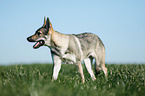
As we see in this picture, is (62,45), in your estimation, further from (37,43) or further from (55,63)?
(37,43)

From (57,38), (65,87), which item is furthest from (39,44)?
(65,87)

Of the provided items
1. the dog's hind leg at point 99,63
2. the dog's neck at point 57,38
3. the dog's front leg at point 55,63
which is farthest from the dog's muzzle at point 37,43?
the dog's hind leg at point 99,63

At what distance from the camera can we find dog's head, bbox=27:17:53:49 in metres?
Answer: 5.25

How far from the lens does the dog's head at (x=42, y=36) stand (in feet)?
17.2

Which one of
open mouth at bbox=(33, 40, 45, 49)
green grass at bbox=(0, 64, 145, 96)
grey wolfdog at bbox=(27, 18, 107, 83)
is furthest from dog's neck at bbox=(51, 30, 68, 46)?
green grass at bbox=(0, 64, 145, 96)

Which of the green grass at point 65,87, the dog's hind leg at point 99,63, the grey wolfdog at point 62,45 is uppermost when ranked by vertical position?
the grey wolfdog at point 62,45

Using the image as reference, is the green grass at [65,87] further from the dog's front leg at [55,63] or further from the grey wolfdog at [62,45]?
the grey wolfdog at [62,45]

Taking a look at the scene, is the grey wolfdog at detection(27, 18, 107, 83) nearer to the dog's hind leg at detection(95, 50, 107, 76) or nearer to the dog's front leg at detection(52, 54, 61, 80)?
the dog's front leg at detection(52, 54, 61, 80)

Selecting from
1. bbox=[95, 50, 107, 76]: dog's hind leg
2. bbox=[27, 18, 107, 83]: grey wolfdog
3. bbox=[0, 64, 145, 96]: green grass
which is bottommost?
bbox=[0, 64, 145, 96]: green grass

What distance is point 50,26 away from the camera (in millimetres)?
5250

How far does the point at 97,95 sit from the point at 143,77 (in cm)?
250

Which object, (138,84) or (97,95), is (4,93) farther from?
(138,84)

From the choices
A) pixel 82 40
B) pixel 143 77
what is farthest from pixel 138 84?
pixel 82 40

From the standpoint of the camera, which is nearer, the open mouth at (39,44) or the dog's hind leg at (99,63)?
the open mouth at (39,44)
